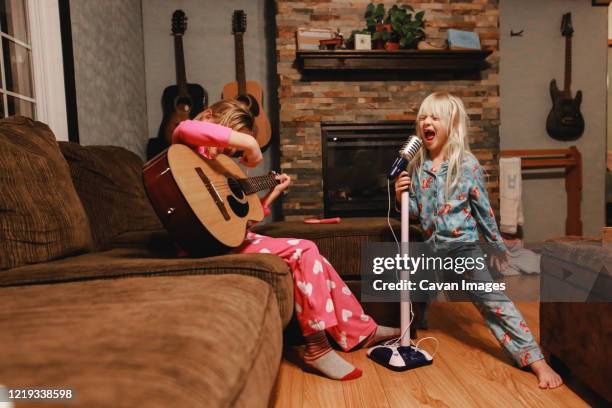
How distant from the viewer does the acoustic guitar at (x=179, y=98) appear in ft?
10.7

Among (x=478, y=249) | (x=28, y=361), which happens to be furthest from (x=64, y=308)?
(x=478, y=249)

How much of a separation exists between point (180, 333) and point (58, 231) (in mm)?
786

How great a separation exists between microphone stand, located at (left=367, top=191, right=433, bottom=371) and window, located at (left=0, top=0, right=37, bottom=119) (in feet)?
5.53

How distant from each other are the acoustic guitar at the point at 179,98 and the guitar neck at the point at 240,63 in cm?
30

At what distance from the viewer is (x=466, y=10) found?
10.4 ft

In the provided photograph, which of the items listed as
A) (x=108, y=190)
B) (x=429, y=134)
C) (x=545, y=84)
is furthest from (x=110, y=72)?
(x=545, y=84)

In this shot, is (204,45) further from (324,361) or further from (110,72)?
(324,361)

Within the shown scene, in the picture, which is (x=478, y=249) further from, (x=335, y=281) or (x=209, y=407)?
(x=209, y=407)

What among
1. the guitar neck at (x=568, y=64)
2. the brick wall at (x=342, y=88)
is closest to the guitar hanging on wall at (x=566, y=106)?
the guitar neck at (x=568, y=64)

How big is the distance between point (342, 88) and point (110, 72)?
1616mm

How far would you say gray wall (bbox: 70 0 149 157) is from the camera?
2.31 m

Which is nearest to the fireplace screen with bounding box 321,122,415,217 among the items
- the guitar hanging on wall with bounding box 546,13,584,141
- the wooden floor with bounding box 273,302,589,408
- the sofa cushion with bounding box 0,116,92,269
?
the guitar hanging on wall with bounding box 546,13,584,141

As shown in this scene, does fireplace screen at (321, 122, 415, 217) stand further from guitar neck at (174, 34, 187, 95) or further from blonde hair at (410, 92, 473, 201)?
blonde hair at (410, 92, 473, 201)

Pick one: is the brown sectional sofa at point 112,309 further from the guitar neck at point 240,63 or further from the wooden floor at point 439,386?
the guitar neck at point 240,63
